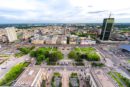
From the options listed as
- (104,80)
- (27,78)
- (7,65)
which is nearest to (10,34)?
(7,65)

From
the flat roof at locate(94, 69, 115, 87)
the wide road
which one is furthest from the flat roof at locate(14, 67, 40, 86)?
the flat roof at locate(94, 69, 115, 87)

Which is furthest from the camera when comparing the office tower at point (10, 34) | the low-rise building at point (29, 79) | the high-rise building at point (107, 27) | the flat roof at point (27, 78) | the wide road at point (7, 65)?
the office tower at point (10, 34)

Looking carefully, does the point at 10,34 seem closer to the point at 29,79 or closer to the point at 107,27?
the point at 29,79

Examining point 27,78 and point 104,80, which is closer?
point 104,80

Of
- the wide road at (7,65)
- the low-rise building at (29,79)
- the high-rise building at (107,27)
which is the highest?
the high-rise building at (107,27)

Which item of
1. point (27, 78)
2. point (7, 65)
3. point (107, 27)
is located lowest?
point (7, 65)

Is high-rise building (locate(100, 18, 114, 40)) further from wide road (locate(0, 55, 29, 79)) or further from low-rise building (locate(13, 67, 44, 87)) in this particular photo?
low-rise building (locate(13, 67, 44, 87))

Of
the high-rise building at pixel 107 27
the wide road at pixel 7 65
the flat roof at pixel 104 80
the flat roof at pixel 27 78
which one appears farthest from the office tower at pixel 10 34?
the flat roof at pixel 104 80

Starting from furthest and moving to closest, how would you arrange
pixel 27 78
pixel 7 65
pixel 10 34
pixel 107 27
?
pixel 10 34 → pixel 107 27 → pixel 7 65 → pixel 27 78

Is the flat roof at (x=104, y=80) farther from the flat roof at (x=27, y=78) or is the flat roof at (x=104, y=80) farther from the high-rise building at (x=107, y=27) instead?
the high-rise building at (x=107, y=27)

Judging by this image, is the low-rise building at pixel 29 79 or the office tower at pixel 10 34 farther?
the office tower at pixel 10 34

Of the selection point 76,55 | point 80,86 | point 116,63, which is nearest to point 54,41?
point 76,55

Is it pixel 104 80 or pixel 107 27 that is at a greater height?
pixel 107 27
